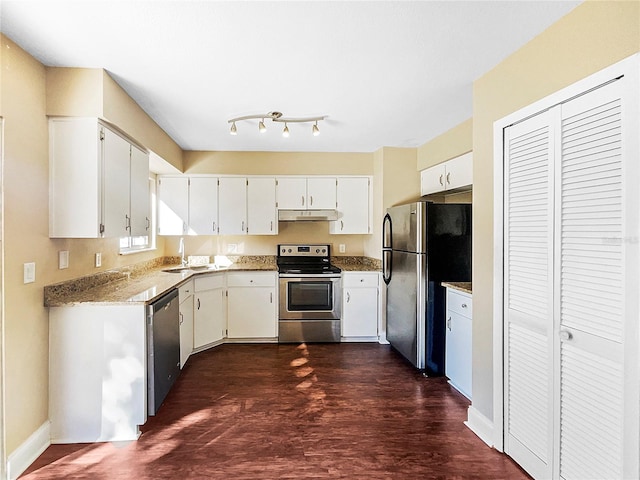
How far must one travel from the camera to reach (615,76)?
4.53ft

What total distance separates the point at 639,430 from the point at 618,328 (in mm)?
375

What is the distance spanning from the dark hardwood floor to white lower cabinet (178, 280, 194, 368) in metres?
0.20

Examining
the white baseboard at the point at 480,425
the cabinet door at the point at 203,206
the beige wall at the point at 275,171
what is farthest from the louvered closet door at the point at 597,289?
the cabinet door at the point at 203,206

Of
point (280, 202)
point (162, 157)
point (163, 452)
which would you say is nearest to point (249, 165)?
point (280, 202)

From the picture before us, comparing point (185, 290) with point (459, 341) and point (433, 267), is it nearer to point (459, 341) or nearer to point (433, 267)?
point (433, 267)

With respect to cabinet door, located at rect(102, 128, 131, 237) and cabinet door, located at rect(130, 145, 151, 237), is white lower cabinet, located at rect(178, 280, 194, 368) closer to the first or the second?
cabinet door, located at rect(130, 145, 151, 237)

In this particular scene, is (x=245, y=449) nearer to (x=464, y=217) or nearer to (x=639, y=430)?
(x=639, y=430)

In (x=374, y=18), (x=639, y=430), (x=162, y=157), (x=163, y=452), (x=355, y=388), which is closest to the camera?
(x=639, y=430)

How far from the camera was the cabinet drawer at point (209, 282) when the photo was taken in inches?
147

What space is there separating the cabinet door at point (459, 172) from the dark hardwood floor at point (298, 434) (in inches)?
72.3

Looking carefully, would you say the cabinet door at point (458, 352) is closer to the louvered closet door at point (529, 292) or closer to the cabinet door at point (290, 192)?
the louvered closet door at point (529, 292)

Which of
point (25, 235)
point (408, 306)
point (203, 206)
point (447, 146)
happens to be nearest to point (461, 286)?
point (408, 306)

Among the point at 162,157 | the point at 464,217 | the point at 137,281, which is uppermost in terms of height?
the point at 162,157

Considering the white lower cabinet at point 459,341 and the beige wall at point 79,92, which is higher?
the beige wall at point 79,92
